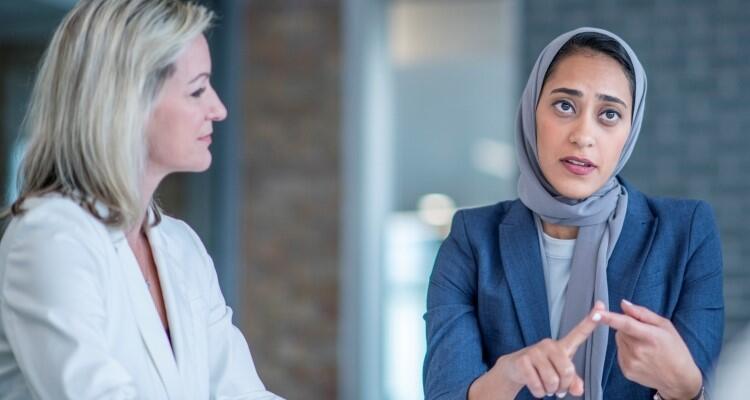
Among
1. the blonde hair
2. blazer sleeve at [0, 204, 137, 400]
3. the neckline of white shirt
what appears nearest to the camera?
blazer sleeve at [0, 204, 137, 400]

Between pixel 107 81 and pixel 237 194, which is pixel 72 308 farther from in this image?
pixel 237 194

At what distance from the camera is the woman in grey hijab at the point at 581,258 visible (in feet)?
5.91

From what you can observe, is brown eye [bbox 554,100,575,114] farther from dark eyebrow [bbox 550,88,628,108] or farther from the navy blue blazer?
the navy blue blazer

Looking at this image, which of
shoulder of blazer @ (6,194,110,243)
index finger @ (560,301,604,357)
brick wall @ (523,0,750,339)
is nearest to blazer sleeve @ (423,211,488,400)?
index finger @ (560,301,604,357)

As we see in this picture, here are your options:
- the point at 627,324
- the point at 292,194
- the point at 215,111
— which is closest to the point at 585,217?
the point at 627,324

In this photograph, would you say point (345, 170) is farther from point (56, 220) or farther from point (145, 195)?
point (56, 220)

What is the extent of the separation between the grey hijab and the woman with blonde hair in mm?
556

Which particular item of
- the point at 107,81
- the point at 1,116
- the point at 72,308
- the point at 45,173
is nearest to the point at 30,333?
the point at 72,308

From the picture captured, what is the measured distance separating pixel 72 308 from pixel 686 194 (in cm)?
362

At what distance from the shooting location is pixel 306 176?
17.2 ft

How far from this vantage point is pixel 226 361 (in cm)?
193

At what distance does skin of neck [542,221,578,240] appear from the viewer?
6.29 ft

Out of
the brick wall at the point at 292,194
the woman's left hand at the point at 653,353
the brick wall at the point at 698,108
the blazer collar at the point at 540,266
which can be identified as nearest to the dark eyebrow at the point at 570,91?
the blazer collar at the point at 540,266

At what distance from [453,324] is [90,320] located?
24.5 inches
